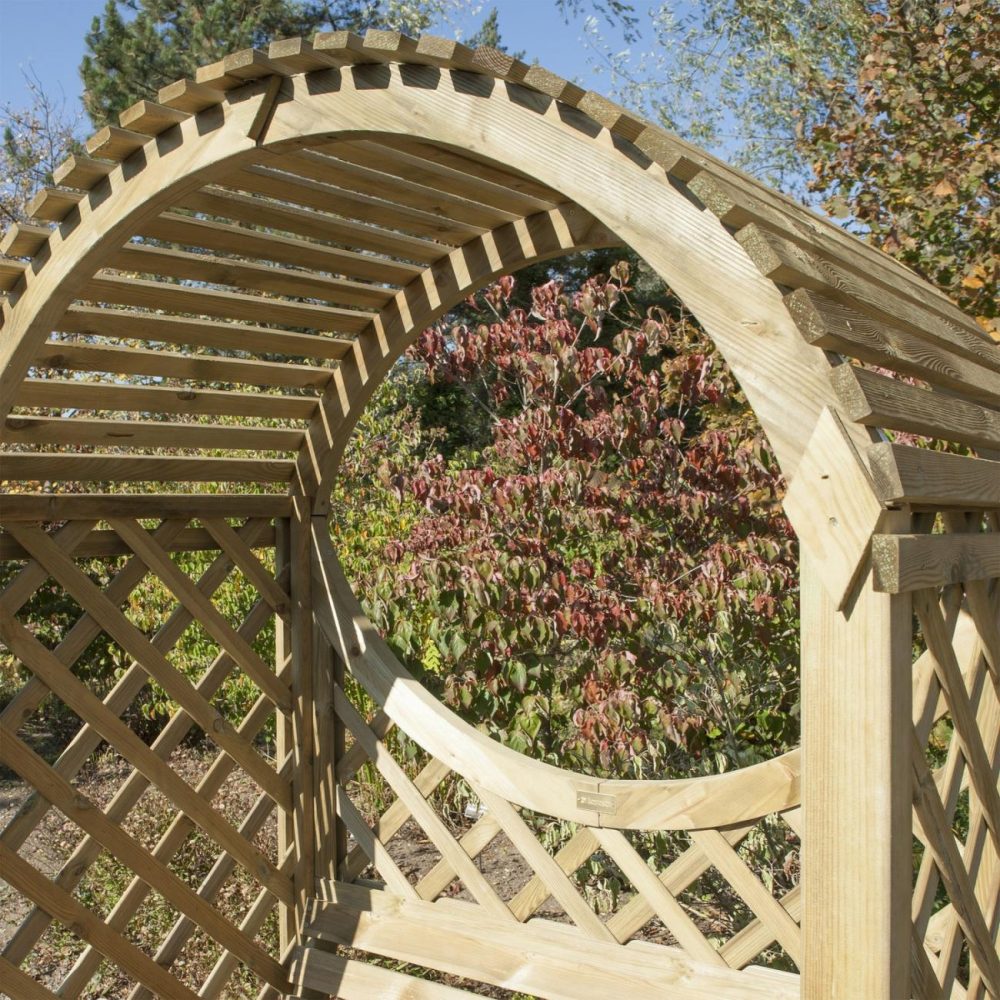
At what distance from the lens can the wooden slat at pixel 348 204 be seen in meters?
2.42

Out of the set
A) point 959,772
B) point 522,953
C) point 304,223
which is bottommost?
point 522,953

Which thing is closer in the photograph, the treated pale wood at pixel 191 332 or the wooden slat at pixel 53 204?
the wooden slat at pixel 53 204

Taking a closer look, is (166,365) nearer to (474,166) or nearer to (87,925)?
(474,166)

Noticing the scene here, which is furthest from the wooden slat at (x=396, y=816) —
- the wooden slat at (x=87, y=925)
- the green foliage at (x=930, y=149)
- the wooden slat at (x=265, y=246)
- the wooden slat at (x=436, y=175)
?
the green foliage at (x=930, y=149)

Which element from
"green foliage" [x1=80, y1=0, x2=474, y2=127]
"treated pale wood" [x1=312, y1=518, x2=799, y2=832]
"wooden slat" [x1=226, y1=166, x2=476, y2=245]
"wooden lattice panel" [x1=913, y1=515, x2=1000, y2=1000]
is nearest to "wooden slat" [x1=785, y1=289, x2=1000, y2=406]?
"wooden lattice panel" [x1=913, y1=515, x2=1000, y2=1000]

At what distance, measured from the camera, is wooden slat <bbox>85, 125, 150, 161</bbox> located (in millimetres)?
2160

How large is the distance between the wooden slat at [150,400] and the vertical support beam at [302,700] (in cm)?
29

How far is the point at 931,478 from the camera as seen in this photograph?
1502 millimetres

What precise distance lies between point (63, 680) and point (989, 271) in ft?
10.3

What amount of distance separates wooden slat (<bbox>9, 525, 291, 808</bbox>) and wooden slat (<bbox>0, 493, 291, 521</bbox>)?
0.05 metres

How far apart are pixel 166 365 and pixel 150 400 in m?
0.10

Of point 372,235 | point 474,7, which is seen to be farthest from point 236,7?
point 372,235

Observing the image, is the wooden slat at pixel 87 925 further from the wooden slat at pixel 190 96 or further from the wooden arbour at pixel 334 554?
the wooden slat at pixel 190 96

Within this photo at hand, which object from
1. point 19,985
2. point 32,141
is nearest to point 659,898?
point 19,985
